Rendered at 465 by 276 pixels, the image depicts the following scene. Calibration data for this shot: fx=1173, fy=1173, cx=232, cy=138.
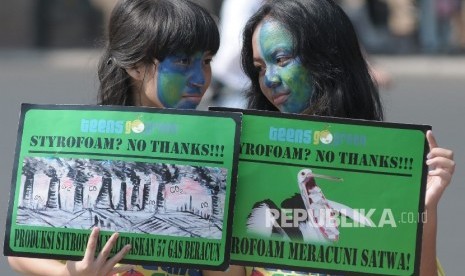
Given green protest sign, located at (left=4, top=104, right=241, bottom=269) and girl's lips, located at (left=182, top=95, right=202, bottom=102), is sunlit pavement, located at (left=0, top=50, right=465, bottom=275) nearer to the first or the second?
girl's lips, located at (left=182, top=95, right=202, bottom=102)

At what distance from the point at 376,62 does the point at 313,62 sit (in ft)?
44.3

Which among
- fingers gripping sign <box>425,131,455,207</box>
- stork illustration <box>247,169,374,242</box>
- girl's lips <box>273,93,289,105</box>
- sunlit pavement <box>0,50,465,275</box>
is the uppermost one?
sunlit pavement <box>0,50,465,275</box>

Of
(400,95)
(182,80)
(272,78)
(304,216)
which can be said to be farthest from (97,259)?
(400,95)

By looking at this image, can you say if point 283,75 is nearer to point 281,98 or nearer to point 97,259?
point 281,98

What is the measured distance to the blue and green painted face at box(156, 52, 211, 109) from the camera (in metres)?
3.19

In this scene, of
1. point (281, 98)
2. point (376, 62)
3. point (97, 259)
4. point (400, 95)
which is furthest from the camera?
point (376, 62)

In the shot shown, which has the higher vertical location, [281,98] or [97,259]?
[281,98]

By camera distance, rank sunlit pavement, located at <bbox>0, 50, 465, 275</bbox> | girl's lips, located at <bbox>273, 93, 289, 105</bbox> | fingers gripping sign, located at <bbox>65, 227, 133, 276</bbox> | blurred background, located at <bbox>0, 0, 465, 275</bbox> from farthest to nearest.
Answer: blurred background, located at <bbox>0, 0, 465, 275</bbox> < sunlit pavement, located at <bbox>0, 50, 465, 275</bbox> < girl's lips, located at <bbox>273, 93, 289, 105</bbox> < fingers gripping sign, located at <bbox>65, 227, 133, 276</bbox>

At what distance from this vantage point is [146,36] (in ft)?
10.5

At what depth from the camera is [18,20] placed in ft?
70.9

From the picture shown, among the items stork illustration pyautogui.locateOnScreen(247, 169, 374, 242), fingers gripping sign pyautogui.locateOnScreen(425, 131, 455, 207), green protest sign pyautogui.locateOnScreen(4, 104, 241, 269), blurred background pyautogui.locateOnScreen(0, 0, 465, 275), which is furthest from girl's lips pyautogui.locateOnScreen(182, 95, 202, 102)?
blurred background pyautogui.locateOnScreen(0, 0, 465, 275)

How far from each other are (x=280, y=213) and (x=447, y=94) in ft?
39.3

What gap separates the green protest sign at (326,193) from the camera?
283cm

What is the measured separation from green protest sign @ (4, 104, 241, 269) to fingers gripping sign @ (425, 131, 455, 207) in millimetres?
469
